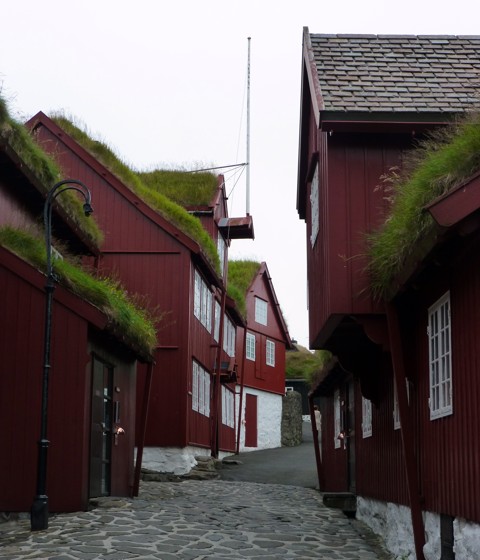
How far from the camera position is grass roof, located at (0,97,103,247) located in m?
13.0

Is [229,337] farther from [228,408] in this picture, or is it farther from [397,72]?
[397,72]

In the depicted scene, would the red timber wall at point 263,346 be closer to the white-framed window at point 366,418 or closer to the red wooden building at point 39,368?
the white-framed window at point 366,418

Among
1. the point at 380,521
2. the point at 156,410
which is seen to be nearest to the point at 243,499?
the point at 380,521

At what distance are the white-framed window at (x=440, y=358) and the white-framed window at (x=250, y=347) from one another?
93.7ft

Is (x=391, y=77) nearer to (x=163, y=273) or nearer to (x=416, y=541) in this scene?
(x=416, y=541)

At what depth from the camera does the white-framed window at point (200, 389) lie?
76.9 ft

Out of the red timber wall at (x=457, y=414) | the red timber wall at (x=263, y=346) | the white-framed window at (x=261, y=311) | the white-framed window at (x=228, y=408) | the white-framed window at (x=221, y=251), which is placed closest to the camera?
the red timber wall at (x=457, y=414)

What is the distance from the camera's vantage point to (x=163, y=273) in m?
22.3

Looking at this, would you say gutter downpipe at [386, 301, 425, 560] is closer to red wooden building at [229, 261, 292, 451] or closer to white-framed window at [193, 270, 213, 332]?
white-framed window at [193, 270, 213, 332]

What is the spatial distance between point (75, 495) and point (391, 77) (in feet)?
23.0

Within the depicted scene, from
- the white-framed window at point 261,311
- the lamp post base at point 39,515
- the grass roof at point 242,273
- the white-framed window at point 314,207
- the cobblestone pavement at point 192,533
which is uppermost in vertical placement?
the grass roof at point 242,273

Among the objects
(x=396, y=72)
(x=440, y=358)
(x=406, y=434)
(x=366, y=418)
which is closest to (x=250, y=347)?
(x=366, y=418)

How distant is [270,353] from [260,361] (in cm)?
150

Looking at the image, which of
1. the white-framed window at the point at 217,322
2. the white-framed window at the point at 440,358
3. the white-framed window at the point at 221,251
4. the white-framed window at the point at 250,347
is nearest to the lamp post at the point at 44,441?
the white-framed window at the point at 440,358
